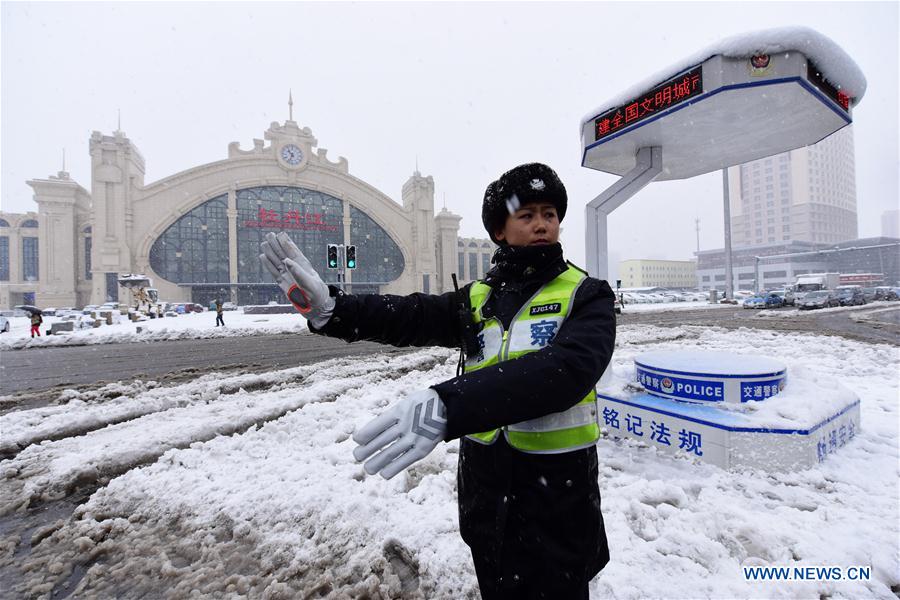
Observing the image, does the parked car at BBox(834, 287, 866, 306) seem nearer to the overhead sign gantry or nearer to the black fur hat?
the overhead sign gantry

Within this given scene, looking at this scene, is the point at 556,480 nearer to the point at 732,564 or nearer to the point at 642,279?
the point at 732,564

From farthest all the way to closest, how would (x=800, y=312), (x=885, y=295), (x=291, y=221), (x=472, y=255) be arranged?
(x=472, y=255) < (x=291, y=221) < (x=885, y=295) < (x=800, y=312)

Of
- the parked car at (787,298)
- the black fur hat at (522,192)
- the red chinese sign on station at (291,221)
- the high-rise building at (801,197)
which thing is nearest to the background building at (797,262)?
the high-rise building at (801,197)

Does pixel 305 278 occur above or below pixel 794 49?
below

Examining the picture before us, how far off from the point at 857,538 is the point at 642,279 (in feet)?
346

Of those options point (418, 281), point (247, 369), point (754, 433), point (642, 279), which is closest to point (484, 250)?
point (418, 281)

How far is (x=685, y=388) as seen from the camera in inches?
158

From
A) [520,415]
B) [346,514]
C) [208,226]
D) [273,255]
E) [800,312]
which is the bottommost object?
[346,514]

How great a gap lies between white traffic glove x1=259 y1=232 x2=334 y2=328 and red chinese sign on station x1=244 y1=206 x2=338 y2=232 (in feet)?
161

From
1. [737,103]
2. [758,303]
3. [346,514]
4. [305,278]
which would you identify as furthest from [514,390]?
[758,303]

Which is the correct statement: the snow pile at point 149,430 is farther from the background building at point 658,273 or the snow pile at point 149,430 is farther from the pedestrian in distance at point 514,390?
the background building at point 658,273

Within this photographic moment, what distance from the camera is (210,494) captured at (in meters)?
3.31

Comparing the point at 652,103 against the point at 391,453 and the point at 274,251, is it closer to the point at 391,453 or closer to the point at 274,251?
the point at 274,251

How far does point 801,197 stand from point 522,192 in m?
112
